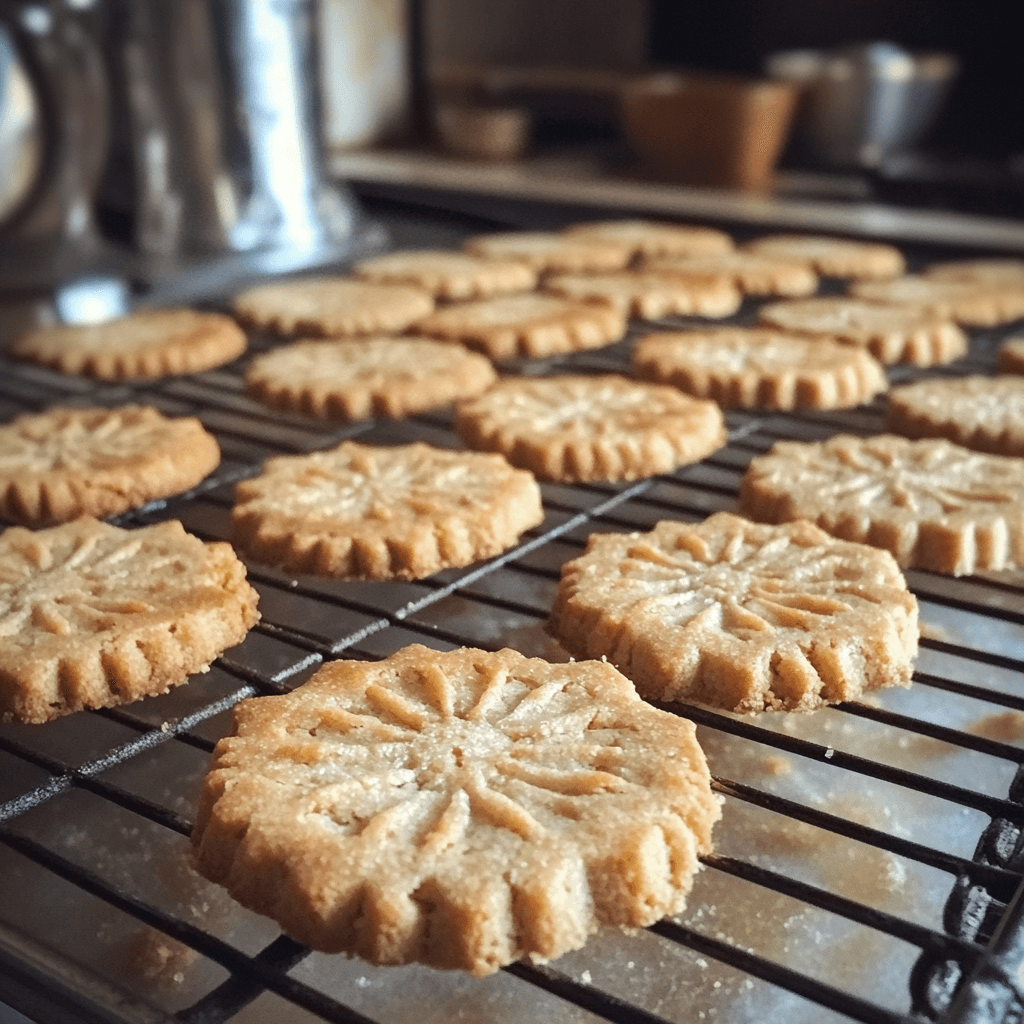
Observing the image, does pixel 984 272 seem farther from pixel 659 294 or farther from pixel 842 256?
pixel 659 294

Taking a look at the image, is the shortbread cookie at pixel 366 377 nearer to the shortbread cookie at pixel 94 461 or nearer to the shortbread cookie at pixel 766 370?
the shortbread cookie at pixel 94 461

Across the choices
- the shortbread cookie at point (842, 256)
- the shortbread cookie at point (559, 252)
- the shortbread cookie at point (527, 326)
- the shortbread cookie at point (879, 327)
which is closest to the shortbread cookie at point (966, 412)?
the shortbread cookie at point (879, 327)

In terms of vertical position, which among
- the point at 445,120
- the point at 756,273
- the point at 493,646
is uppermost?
the point at 445,120

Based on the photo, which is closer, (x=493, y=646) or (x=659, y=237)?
(x=493, y=646)

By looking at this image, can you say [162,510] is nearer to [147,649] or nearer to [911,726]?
[147,649]

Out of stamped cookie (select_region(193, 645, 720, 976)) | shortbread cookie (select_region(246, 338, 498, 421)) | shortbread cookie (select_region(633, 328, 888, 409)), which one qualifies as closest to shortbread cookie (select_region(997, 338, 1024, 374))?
shortbread cookie (select_region(633, 328, 888, 409))

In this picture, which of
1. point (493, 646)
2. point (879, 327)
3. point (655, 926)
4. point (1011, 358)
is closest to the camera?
point (655, 926)

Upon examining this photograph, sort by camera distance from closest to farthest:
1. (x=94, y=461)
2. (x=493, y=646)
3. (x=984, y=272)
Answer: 1. (x=493, y=646)
2. (x=94, y=461)
3. (x=984, y=272)

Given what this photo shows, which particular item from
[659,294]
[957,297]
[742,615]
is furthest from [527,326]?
[742,615]

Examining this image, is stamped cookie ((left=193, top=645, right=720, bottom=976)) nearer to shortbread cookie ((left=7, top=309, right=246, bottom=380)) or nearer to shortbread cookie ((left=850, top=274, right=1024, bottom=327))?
shortbread cookie ((left=7, top=309, right=246, bottom=380))
